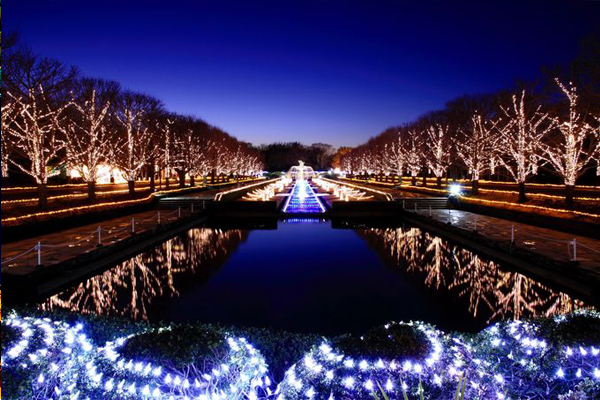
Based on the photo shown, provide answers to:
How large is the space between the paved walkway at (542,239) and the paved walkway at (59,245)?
15.3m

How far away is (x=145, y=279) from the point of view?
1283 centimetres

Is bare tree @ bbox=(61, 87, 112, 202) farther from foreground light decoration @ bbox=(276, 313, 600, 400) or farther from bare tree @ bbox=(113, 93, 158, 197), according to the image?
foreground light decoration @ bbox=(276, 313, 600, 400)

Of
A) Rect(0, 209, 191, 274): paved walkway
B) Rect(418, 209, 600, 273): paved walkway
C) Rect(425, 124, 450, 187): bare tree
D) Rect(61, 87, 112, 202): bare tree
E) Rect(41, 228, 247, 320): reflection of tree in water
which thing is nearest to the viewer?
Rect(41, 228, 247, 320): reflection of tree in water

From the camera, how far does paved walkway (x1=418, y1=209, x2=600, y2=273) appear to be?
1299cm

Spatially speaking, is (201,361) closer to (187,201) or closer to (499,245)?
(499,245)

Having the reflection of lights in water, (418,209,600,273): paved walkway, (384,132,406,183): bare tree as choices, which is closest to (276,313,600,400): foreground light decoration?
(418,209,600,273): paved walkway

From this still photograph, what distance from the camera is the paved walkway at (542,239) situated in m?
13.0

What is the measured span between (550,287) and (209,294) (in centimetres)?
930

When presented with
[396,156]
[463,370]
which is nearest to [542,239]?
[463,370]

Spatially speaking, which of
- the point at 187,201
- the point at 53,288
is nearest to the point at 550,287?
the point at 53,288

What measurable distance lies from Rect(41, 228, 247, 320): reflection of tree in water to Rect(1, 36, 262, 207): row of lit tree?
31.2 feet

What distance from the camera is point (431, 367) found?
14.2ft

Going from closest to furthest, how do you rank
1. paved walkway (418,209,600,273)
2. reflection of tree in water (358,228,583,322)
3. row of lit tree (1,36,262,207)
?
reflection of tree in water (358,228,583,322) < paved walkway (418,209,600,273) < row of lit tree (1,36,262,207)

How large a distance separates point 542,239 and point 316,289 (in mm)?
10209
